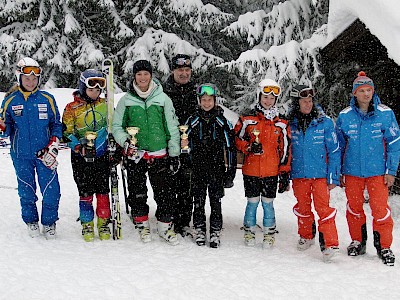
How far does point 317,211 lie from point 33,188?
362 cm

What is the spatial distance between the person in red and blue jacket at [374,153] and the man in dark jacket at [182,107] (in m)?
2.09

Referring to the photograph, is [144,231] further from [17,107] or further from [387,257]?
[387,257]

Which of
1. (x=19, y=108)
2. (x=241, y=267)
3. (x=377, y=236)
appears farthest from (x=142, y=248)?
(x=377, y=236)

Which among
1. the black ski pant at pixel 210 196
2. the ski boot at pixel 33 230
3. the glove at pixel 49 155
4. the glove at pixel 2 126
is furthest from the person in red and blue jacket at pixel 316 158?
the glove at pixel 2 126

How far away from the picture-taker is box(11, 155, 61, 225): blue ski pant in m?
5.62

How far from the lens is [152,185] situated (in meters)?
5.74

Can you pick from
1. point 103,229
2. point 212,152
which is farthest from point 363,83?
point 103,229

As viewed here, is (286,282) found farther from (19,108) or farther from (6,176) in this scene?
(6,176)

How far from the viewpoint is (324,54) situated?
861cm

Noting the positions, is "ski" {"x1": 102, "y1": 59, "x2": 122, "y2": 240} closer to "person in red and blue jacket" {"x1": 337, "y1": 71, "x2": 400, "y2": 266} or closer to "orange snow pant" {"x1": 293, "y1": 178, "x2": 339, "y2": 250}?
"orange snow pant" {"x1": 293, "y1": 178, "x2": 339, "y2": 250}

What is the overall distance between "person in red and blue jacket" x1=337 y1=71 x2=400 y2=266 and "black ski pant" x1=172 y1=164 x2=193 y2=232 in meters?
2.12

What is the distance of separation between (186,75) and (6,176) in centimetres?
516

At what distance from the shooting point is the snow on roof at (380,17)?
219 inches

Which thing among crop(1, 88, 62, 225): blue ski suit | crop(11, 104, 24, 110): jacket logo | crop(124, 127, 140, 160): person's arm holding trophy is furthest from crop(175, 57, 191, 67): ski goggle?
crop(11, 104, 24, 110): jacket logo
